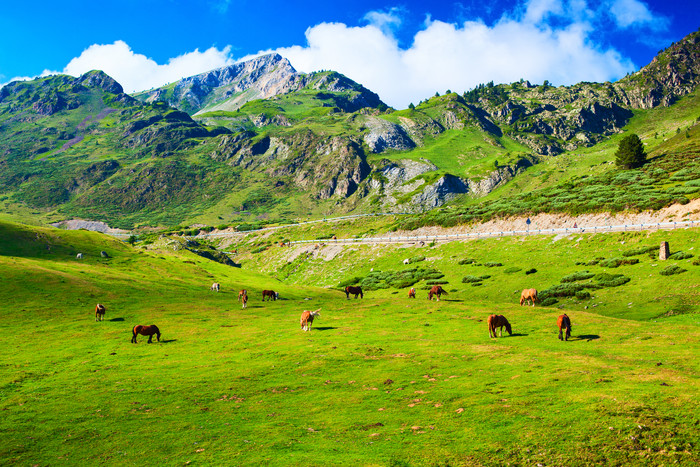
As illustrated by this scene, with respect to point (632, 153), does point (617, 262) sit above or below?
below

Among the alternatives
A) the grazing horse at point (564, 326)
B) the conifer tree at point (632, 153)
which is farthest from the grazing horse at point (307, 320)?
the conifer tree at point (632, 153)

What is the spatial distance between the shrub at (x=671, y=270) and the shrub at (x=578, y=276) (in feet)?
28.9

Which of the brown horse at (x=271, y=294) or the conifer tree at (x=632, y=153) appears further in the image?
the conifer tree at (x=632, y=153)

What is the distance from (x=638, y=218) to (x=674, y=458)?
82.1 meters

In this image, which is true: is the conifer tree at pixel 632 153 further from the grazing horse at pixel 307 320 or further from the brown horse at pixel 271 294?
the grazing horse at pixel 307 320

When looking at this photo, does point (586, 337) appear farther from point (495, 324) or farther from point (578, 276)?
point (578, 276)

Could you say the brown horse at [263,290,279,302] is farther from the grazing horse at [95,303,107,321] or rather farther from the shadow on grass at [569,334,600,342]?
the shadow on grass at [569,334,600,342]

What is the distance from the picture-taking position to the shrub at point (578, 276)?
5728 centimetres

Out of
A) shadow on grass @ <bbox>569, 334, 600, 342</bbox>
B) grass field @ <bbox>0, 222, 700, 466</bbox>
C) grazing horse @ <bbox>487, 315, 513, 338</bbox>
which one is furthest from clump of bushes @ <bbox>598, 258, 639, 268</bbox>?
grazing horse @ <bbox>487, 315, 513, 338</bbox>

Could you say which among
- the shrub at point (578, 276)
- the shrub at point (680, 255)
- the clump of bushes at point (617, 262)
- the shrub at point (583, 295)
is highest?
the shrub at point (680, 255)

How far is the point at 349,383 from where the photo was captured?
22.9 m

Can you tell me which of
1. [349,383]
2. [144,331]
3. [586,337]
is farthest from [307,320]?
[586,337]

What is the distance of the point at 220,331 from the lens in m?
41.0

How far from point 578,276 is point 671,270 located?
11157 mm
